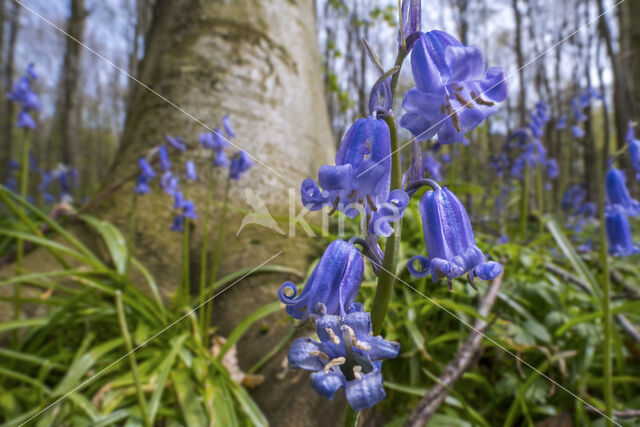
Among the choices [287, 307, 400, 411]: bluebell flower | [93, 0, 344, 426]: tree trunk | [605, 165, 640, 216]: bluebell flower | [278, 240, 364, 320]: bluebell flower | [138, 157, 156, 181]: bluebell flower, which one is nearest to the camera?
[287, 307, 400, 411]: bluebell flower

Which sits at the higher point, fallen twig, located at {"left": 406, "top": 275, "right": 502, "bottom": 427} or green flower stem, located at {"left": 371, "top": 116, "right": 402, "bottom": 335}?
green flower stem, located at {"left": 371, "top": 116, "right": 402, "bottom": 335}

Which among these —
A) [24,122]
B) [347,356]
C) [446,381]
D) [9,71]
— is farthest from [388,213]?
[9,71]

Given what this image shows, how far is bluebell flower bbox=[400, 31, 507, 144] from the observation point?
57cm

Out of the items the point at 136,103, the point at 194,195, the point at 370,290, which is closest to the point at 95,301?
the point at 194,195

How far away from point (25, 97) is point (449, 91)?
2.56 metres

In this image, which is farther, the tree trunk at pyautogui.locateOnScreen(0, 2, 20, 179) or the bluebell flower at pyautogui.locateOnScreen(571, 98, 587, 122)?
the tree trunk at pyautogui.locateOnScreen(0, 2, 20, 179)

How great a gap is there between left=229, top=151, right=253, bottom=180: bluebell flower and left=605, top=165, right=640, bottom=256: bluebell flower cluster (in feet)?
5.16

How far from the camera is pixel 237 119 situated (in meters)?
2.49

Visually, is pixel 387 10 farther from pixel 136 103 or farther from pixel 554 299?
pixel 554 299

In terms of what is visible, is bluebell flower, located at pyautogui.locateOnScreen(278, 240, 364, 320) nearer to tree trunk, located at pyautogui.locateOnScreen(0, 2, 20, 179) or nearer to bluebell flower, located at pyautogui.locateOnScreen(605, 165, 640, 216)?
bluebell flower, located at pyautogui.locateOnScreen(605, 165, 640, 216)

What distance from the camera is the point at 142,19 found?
457 inches

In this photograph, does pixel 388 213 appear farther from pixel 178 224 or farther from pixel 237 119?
pixel 237 119

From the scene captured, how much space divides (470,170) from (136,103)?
8.73 meters

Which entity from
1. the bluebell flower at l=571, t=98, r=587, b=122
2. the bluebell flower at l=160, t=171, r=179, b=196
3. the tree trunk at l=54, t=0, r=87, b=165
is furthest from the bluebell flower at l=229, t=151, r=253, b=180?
the tree trunk at l=54, t=0, r=87, b=165
